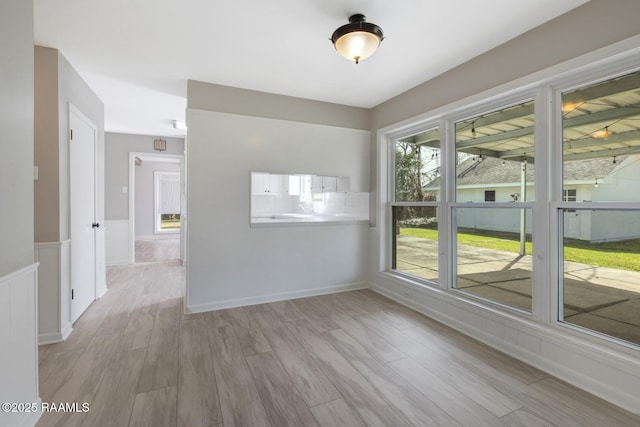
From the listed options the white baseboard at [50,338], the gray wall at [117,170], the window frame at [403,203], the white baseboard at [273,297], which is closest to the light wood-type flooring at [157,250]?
the gray wall at [117,170]

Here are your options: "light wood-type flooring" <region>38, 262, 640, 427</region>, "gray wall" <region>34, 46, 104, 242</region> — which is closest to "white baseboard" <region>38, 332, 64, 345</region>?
"light wood-type flooring" <region>38, 262, 640, 427</region>

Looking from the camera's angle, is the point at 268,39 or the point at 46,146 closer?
the point at 268,39

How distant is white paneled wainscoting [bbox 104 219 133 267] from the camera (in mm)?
5473

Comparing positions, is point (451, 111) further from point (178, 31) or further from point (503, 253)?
point (178, 31)

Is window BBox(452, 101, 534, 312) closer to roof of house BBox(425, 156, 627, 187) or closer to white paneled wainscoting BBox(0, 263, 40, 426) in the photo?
roof of house BBox(425, 156, 627, 187)

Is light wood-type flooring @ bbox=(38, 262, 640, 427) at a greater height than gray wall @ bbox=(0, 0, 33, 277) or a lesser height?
lesser

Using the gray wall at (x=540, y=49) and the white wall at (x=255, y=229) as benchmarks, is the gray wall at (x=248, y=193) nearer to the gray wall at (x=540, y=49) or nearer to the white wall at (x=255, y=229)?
the white wall at (x=255, y=229)

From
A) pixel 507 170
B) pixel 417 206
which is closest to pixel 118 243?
pixel 417 206

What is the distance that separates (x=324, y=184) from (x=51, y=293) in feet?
10.7

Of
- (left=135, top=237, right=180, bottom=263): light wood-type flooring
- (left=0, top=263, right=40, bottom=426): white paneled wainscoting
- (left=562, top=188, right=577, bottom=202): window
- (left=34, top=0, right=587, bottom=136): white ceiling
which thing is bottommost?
(left=135, top=237, right=180, bottom=263): light wood-type flooring

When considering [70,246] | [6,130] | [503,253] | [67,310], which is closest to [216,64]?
[6,130]

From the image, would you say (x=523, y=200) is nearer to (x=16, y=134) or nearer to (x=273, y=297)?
(x=273, y=297)

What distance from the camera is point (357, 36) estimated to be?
207 cm

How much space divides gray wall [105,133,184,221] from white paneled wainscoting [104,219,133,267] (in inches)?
5.2
